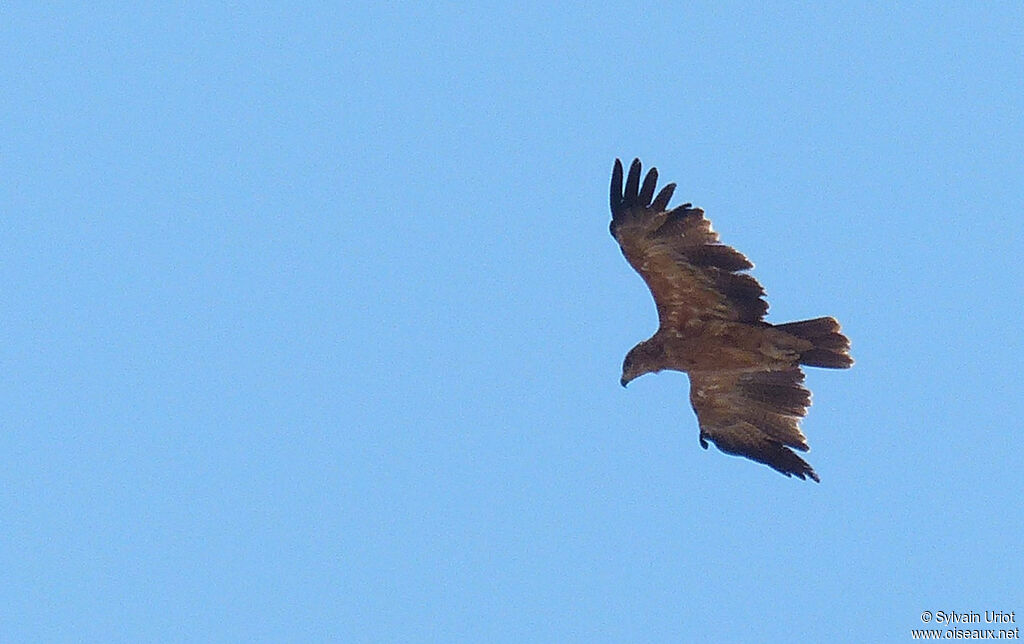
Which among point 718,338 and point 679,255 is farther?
Answer: point 718,338

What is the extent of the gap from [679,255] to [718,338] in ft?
3.56

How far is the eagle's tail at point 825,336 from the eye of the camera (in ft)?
43.5

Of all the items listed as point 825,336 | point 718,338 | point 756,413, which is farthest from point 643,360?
point 825,336

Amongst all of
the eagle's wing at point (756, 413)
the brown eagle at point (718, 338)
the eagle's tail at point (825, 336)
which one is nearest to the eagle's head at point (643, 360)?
the brown eagle at point (718, 338)

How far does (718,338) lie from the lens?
1352cm

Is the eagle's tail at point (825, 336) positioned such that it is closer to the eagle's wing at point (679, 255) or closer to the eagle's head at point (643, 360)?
the eagle's wing at point (679, 255)

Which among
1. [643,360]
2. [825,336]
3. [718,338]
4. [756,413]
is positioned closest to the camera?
[825,336]

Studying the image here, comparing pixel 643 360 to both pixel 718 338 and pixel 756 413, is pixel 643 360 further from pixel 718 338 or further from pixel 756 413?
pixel 756 413

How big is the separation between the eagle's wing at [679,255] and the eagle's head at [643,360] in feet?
2.15

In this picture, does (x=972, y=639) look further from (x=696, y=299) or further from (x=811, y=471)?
(x=696, y=299)

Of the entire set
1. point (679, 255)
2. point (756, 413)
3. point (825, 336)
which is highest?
point (679, 255)

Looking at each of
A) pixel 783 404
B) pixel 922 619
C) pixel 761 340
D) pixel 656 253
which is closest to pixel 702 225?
pixel 656 253

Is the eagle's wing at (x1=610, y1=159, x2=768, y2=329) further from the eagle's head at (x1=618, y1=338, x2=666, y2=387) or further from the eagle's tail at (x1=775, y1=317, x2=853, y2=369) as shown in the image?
the eagle's head at (x1=618, y1=338, x2=666, y2=387)

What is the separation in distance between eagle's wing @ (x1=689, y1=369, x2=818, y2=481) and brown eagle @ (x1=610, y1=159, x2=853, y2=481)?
1 centimetres
